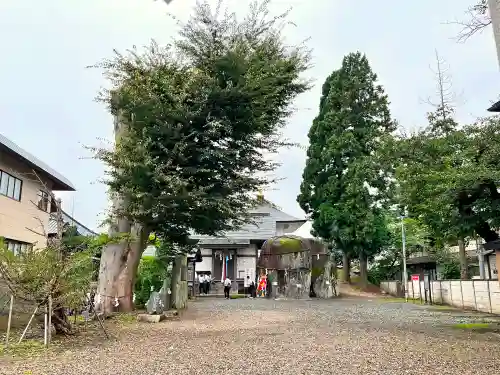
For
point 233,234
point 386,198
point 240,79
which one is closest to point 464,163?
point 240,79

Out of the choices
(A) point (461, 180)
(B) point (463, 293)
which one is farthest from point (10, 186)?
(B) point (463, 293)

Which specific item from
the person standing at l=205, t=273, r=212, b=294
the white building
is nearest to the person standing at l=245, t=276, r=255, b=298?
the white building

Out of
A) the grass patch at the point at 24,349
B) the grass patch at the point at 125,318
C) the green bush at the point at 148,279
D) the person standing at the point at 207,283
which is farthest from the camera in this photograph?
the person standing at the point at 207,283

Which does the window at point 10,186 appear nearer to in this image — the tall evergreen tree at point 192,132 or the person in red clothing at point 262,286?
the tall evergreen tree at point 192,132

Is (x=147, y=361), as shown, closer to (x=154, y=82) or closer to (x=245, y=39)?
(x=154, y=82)

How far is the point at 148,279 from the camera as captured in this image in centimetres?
1672

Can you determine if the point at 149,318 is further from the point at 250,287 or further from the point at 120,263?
the point at 250,287

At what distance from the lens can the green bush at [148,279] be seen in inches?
658

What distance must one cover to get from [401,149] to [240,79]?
19.3ft

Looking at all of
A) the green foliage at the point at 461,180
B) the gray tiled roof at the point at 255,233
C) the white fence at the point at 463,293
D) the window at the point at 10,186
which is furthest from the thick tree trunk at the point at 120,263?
the gray tiled roof at the point at 255,233

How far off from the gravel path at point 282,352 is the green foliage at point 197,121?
3763 millimetres

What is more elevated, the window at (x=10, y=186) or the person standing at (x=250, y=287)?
the window at (x=10, y=186)

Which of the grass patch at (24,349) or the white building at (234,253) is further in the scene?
the white building at (234,253)

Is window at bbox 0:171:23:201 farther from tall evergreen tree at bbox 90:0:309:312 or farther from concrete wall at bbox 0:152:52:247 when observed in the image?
tall evergreen tree at bbox 90:0:309:312
